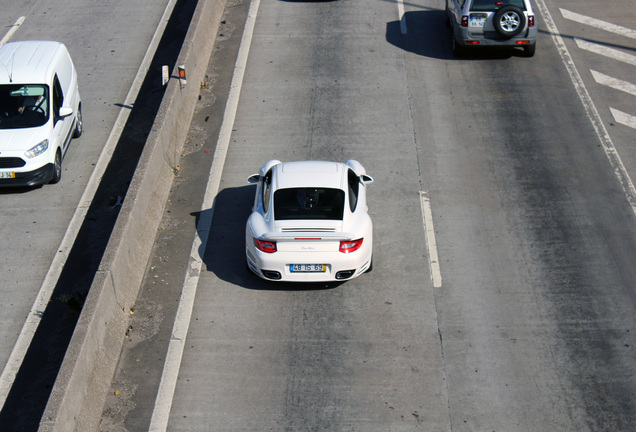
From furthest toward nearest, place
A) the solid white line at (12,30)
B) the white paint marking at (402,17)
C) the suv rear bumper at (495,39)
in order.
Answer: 1. the solid white line at (12,30)
2. the white paint marking at (402,17)
3. the suv rear bumper at (495,39)

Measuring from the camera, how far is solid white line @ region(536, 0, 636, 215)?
45.1 feet

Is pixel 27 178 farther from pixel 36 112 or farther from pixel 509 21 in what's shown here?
pixel 509 21

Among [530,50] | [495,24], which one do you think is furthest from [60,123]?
[530,50]

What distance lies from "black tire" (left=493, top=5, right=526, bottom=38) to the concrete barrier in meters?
6.80

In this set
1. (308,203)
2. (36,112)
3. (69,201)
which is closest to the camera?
(308,203)

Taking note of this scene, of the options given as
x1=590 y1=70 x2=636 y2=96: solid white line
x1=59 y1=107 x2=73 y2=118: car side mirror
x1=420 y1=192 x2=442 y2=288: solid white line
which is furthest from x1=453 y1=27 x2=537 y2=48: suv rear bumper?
x1=59 y1=107 x2=73 y2=118: car side mirror

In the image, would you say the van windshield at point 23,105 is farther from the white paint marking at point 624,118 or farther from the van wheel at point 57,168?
the white paint marking at point 624,118

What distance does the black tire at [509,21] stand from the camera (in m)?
17.3

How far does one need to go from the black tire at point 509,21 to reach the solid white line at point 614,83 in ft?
6.62

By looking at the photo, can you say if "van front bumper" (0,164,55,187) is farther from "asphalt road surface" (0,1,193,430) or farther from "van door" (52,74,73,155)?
"van door" (52,74,73,155)

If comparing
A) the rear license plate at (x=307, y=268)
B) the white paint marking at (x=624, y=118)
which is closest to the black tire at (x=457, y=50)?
the white paint marking at (x=624, y=118)

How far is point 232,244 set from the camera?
12531 mm

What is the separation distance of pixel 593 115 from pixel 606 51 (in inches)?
137

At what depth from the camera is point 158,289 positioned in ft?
38.1
